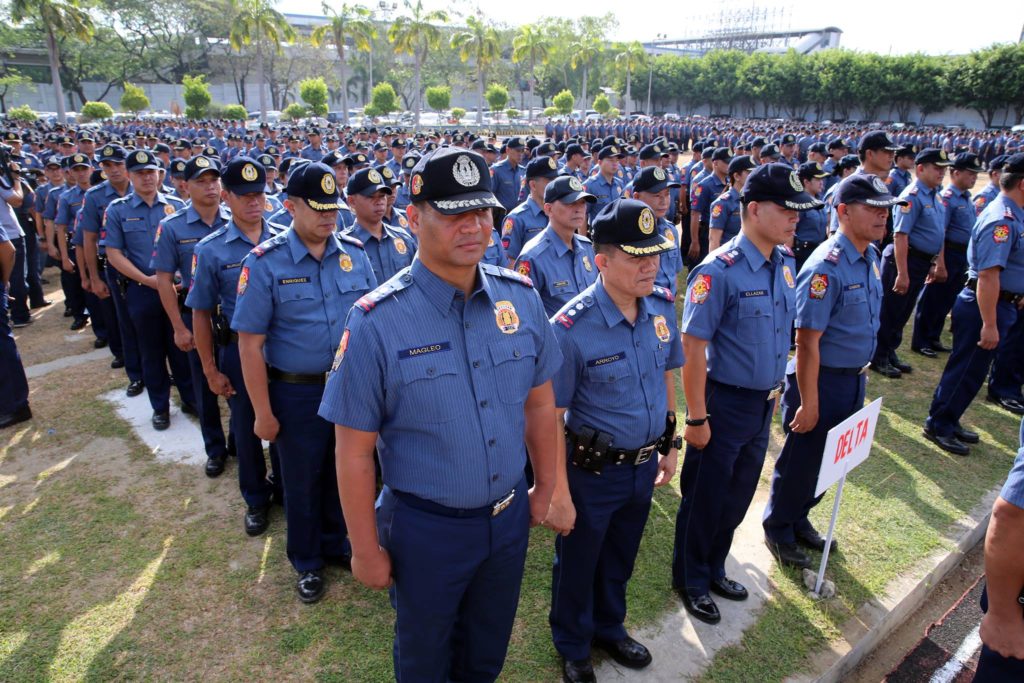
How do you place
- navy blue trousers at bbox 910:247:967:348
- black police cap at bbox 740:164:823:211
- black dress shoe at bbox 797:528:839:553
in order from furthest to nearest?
navy blue trousers at bbox 910:247:967:348 < black dress shoe at bbox 797:528:839:553 < black police cap at bbox 740:164:823:211

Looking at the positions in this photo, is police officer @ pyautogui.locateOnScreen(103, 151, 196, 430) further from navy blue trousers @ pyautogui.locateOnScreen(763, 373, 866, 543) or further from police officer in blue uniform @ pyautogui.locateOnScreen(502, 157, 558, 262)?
Result: navy blue trousers @ pyautogui.locateOnScreen(763, 373, 866, 543)

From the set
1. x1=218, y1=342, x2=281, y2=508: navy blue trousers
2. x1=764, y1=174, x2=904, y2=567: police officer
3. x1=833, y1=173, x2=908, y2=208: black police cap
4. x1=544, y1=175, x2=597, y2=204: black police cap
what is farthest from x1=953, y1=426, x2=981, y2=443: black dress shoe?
x1=218, y1=342, x2=281, y2=508: navy blue trousers

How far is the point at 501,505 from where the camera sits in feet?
6.61

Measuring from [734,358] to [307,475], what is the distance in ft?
7.40

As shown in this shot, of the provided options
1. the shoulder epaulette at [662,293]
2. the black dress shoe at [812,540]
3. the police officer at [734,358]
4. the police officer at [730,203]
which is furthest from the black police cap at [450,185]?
the police officer at [730,203]

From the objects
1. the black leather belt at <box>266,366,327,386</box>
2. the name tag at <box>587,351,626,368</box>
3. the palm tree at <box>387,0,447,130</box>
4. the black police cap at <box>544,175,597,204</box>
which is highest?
the palm tree at <box>387,0,447,130</box>

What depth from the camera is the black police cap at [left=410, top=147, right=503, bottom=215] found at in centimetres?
176

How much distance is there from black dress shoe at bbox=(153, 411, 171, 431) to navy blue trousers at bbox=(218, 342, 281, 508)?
1714 millimetres

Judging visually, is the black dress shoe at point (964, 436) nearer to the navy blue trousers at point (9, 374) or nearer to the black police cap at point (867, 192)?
the black police cap at point (867, 192)

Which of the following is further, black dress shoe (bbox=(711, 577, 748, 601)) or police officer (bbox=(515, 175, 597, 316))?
police officer (bbox=(515, 175, 597, 316))

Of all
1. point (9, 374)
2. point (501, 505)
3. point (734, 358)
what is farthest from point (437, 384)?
point (9, 374)

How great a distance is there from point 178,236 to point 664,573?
12.7ft

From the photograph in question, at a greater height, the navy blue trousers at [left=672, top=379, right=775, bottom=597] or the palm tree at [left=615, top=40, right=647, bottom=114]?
the palm tree at [left=615, top=40, right=647, bottom=114]

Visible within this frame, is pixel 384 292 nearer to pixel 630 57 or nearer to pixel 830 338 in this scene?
pixel 830 338
